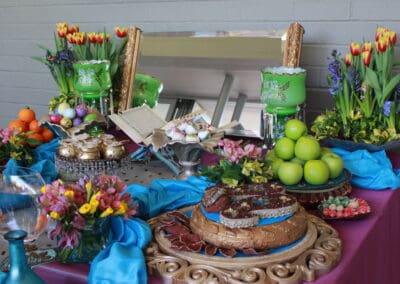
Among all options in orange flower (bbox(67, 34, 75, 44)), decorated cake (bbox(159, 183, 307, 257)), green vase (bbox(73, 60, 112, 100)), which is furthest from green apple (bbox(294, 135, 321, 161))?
orange flower (bbox(67, 34, 75, 44))

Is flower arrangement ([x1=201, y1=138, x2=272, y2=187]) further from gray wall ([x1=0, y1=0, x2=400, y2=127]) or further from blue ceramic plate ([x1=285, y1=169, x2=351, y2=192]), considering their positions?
gray wall ([x1=0, y1=0, x2=400, y2=127])

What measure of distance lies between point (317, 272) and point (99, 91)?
1.11 m

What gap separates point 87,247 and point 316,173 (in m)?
0.53

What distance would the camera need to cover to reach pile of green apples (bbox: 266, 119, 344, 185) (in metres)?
1.10

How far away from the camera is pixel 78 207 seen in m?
0.77

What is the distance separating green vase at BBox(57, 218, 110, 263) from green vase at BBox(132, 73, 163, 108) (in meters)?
1.05

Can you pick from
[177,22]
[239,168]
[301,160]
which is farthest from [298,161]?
[177,22]

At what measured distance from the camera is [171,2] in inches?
82.0

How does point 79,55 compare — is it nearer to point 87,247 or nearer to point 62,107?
point 62,107

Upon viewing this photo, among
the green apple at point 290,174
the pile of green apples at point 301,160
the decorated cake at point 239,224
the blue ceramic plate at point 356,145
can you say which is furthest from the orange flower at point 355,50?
the decorated cake at point 239,224

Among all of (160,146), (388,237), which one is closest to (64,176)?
(160,146)

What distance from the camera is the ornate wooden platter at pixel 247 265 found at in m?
0.76

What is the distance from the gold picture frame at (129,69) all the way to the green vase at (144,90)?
0.08ft

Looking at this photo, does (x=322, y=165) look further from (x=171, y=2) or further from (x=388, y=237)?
(x=171, y=2)
